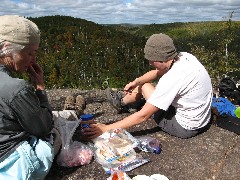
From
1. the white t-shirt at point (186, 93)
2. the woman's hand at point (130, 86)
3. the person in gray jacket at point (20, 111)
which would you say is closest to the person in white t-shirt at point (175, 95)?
the white t-shirt at point (186, 93)

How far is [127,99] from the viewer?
5379 millimetres

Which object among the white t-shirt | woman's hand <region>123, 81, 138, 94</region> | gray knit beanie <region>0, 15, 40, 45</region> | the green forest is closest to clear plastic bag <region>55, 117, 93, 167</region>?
the white t-shirt

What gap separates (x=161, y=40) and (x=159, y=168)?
1.54 m

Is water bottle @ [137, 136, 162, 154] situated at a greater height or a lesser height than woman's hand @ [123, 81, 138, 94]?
lesser

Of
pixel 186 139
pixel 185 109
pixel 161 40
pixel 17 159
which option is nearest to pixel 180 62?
pixel 161 40

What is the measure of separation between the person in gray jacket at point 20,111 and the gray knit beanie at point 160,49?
145cm

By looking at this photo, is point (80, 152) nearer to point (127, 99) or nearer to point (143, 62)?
point (127, 99)

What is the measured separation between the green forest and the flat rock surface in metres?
1.46

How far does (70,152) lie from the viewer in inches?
150

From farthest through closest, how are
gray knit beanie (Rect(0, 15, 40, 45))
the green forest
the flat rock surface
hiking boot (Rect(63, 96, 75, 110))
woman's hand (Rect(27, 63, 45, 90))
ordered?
the green forest → hiking boot (Rect(63, 96, 75, 110)) → the flat rock surface → woman's hand (Rect(27, 63, 45, 90)) → gray knit beanie (Rect(0, 15, 40, 45))

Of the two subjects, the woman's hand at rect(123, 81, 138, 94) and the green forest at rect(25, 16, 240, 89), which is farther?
the green forest at rect(25, 16, 240, 89)

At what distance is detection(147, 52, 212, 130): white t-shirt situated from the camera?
4.02 meters

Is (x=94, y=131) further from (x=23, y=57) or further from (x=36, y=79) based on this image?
(x=23, y=57)

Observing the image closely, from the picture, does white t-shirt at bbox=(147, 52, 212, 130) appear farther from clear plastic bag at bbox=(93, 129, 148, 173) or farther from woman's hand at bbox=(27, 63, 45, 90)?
woman's hand at bbox=(27, 63, 45, 90)
